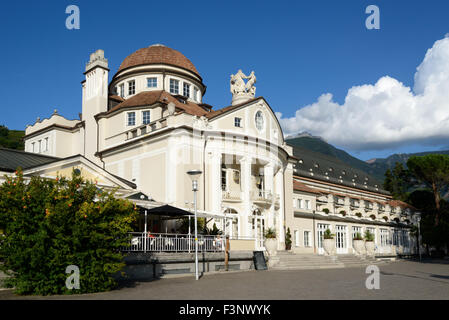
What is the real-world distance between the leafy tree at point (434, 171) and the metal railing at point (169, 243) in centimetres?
5116

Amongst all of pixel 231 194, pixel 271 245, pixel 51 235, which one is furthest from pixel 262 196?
pixel 51 235

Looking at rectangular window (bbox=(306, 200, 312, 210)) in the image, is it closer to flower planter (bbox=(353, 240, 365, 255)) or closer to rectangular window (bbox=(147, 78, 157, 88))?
flower planter (bbox=(353, 240, 365, 255))

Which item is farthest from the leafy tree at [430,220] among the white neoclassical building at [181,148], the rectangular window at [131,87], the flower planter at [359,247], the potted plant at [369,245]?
the rectangular window at [131,87]

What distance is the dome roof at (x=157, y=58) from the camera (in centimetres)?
4297

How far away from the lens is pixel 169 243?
22453 mm

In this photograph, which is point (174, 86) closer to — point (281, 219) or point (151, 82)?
point (151, 82)

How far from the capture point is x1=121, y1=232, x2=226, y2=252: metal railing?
2088 centimetres

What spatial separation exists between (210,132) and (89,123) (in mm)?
12611

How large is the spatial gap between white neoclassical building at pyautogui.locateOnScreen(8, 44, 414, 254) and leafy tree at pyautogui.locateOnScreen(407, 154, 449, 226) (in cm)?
2509

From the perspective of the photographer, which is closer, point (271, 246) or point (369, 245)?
point (271, 246)

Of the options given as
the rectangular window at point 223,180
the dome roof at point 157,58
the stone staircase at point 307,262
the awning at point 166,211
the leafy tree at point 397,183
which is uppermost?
the dome roof at point 157,58

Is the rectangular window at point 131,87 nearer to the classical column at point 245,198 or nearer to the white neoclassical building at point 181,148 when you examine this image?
the white neoclassical building at point 181,148

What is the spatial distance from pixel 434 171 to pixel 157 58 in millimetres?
47145
